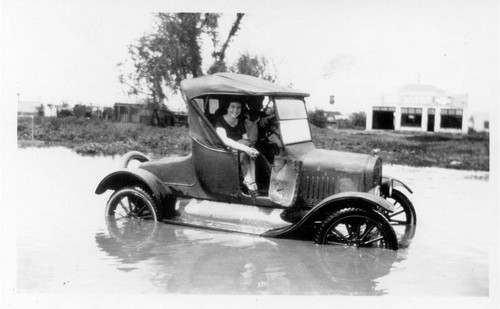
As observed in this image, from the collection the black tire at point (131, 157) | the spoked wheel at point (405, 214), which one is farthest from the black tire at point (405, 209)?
the black tire at point (131, 157)

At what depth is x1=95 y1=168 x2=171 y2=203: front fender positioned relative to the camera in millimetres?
6781

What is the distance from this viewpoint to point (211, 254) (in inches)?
Result: 226

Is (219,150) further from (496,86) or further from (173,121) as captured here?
(496,86)

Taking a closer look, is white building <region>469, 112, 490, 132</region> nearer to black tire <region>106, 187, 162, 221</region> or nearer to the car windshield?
the car windshield

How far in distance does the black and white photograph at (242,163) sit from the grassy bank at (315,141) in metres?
0.04

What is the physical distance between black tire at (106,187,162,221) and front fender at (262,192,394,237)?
167cm

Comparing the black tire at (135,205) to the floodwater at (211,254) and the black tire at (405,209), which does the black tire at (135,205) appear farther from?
the black tire at (405,209)


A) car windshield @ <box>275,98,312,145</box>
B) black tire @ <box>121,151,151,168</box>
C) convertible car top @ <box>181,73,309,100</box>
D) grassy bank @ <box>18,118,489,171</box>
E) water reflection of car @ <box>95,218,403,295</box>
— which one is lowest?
water reflection of car @ <box>95,218,403,295</box>

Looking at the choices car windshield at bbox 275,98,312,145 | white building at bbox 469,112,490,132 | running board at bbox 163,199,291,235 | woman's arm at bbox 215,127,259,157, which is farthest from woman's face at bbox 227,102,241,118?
white building at bbox 469,112,490,132

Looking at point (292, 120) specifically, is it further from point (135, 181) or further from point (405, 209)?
point (135, 181)

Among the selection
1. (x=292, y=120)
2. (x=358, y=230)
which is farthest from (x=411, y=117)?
(x=358, y=230)

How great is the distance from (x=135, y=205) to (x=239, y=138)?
1.64 meters

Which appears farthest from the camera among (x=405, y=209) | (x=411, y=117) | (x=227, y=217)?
(x=411, y=117)

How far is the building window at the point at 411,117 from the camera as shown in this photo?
25.6 ft
